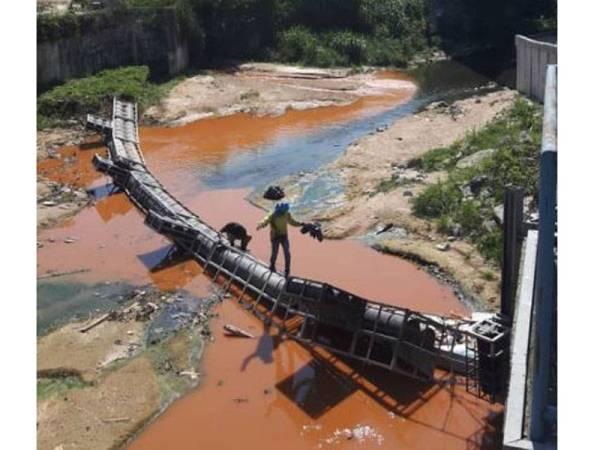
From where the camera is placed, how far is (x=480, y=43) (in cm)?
3978

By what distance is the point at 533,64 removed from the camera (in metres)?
24.6

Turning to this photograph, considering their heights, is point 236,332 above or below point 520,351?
below

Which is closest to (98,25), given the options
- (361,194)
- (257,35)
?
(257,35)

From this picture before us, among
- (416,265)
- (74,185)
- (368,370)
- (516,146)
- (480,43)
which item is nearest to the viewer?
→ (368,370)

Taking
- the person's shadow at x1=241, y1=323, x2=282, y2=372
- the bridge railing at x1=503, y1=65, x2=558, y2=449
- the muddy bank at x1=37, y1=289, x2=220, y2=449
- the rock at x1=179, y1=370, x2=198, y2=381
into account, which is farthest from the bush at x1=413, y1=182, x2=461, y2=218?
the bridge railing at x1=503, y1=65, x2=558, y2=449

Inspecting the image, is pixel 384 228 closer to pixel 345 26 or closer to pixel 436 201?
pixel 436 201

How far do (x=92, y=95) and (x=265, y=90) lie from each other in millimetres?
7631

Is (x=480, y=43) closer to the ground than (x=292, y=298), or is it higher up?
higher up

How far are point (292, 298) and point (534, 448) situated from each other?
22.4ft

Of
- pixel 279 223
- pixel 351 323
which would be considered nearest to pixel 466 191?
pixel 279 223

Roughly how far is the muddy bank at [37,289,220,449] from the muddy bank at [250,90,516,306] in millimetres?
4226

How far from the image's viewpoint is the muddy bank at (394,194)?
13047 millimetres

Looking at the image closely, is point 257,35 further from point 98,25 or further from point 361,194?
point 361,194

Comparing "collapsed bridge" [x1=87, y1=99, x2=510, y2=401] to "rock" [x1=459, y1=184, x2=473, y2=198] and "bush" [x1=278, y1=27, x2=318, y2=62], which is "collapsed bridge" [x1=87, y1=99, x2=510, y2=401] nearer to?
"rock" [x1=459, y1=184, x2=473, y2=198]
